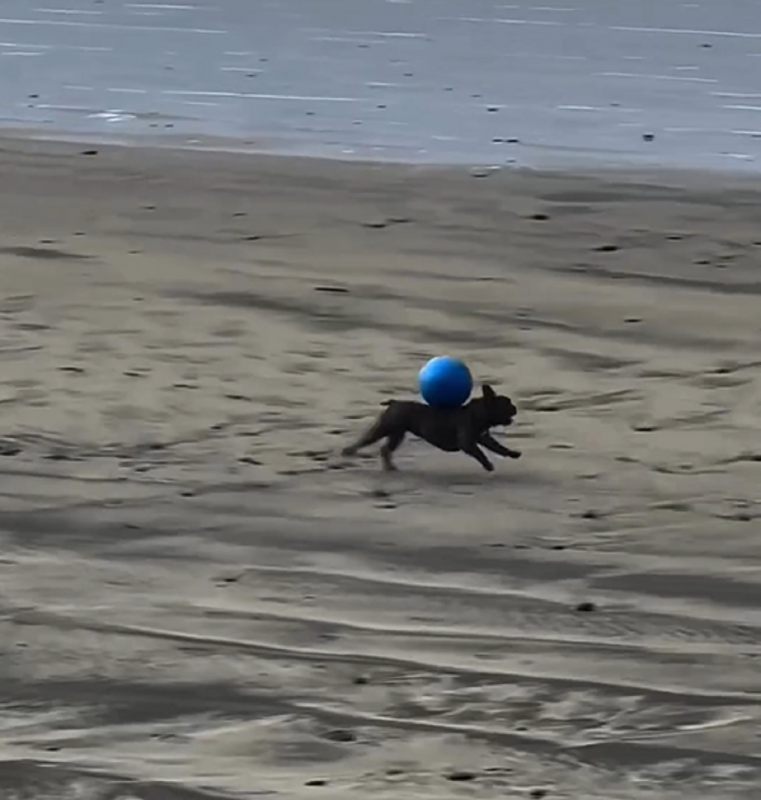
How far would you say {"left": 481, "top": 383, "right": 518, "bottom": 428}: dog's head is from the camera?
5332 mm

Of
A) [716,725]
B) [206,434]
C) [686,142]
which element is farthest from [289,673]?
[686,142]

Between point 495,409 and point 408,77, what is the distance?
8091 millimetres

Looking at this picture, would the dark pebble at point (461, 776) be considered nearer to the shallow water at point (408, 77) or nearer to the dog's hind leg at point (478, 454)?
the dog's hind leg at point (478, 454)

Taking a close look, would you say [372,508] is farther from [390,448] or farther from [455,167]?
[455,167]

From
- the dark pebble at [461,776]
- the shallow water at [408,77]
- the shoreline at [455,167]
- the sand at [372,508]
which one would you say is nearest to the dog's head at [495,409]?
the sand at [372,508]

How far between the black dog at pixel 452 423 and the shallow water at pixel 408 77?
479cm

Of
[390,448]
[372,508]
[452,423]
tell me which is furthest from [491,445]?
[372,508]

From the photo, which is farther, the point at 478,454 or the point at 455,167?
the point at 455,167

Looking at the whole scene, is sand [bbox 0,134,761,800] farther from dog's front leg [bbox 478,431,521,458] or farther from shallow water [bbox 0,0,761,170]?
shallow water [bbox 0,0,761,170]

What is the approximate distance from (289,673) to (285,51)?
10.9 m

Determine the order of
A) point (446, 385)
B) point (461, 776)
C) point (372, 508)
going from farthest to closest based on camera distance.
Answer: point (446, 385), point (372, 508), point (461, 776)

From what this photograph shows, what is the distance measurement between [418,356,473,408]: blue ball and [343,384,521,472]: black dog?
0.07ft

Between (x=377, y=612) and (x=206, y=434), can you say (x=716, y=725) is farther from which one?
(x=206, y=434)

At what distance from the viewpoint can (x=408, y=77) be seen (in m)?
13.1
